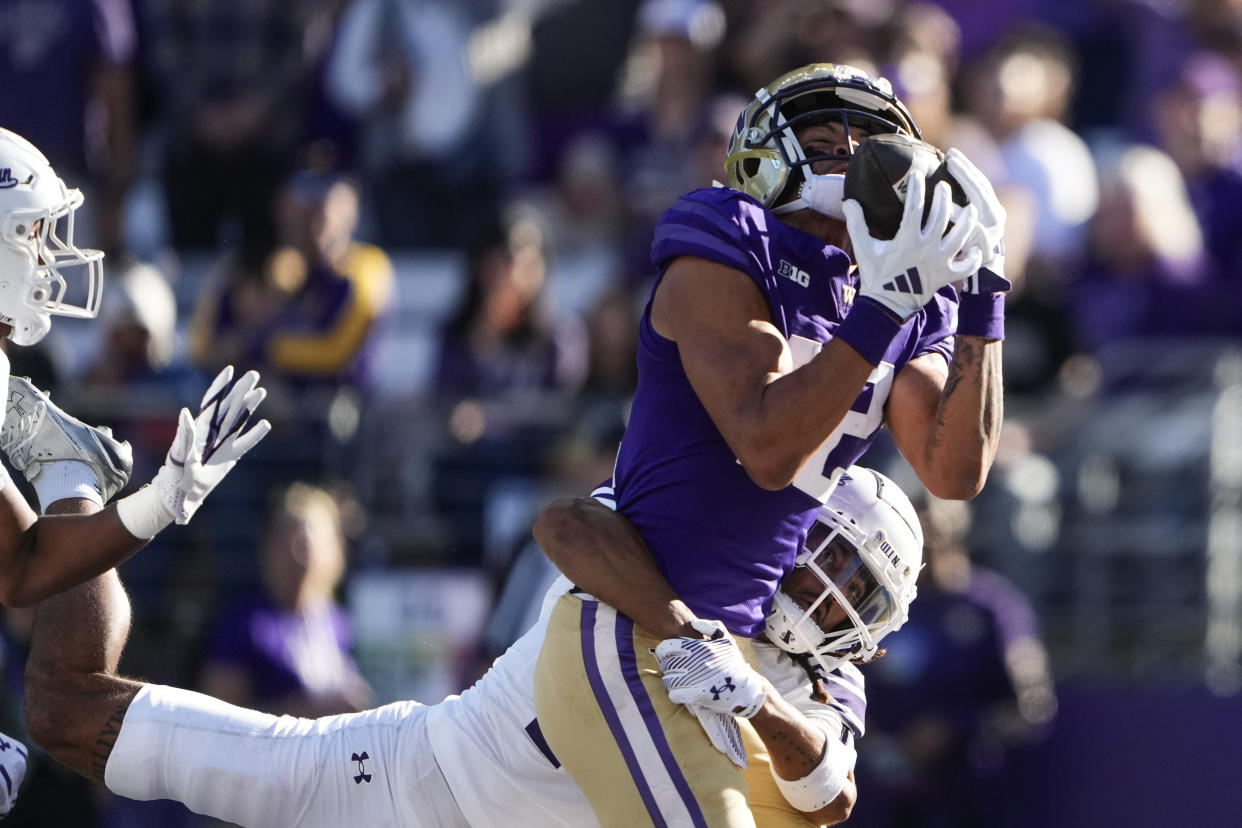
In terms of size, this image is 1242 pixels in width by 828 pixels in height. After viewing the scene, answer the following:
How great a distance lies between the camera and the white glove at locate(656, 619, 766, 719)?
Answer: 376cm

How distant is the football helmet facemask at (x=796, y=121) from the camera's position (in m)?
4.10

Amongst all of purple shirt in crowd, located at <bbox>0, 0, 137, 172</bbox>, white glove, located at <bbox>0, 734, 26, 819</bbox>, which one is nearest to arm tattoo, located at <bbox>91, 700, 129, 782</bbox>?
white glove, located at <bbox>0, 734, 26, 819</bbox>

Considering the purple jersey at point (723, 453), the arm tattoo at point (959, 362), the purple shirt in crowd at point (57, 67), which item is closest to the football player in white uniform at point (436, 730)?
the purple jersey at point (723, 453)

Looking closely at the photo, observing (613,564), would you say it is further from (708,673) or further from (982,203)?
(982,203)

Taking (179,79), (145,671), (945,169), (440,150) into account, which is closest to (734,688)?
(945,169)

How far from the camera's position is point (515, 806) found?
13.2ft

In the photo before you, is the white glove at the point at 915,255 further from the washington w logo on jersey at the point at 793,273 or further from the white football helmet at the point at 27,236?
the white football helmet at the point at 27,236

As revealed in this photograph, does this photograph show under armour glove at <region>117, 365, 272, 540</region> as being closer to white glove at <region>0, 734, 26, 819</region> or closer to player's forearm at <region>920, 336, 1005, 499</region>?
white glove at <region>0, 734, 26, 819</region>

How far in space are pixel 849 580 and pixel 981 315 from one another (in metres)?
0.65

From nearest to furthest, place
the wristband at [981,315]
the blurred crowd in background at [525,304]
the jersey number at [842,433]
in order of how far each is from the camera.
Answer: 1. the jersey number at [842,433]
2. the wristband at [981,315]
3. the blurred crowd in background at [525,304]

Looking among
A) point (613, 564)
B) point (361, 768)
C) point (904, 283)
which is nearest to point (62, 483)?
point (361, 768)

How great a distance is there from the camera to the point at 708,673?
376cm

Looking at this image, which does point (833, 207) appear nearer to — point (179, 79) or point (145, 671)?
point (145, 671)

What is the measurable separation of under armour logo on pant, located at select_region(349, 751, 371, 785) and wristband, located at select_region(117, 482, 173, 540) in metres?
0.65
